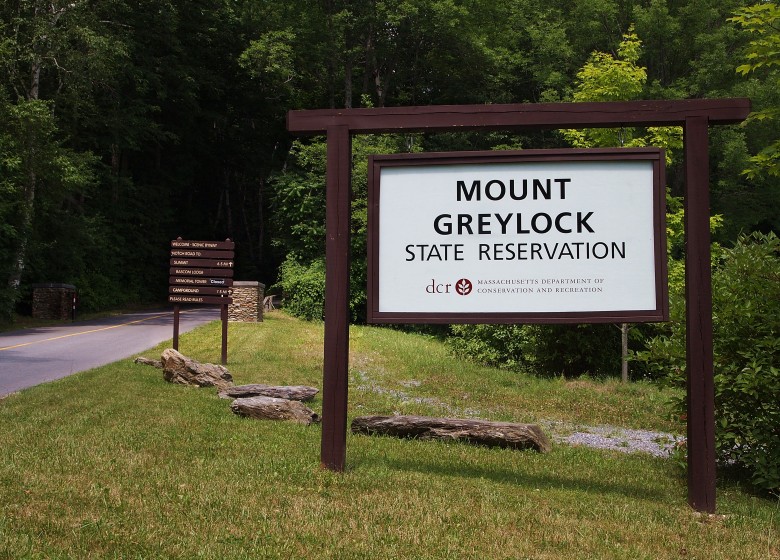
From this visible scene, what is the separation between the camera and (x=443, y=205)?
6.58 metres

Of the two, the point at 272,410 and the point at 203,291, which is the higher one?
the point at 203,291

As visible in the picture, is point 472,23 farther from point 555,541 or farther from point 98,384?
point 555,541

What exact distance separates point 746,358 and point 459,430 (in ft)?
11.1

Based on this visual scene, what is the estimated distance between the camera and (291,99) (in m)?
46.4

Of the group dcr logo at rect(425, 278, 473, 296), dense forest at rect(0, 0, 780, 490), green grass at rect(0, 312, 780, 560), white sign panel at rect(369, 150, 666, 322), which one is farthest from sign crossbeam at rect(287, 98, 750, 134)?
dense forest at rect(0, 0, 780, 490)

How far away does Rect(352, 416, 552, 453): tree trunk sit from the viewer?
9.23 m

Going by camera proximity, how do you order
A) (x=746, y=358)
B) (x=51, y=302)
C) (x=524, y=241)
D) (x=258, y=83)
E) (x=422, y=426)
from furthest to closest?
(x=258, y=83) → (x=51, y=302) → (x=422, y=426) → (x=746, y=358) → (x=524, y=241)

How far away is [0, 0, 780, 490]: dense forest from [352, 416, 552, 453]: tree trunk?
1012 cm

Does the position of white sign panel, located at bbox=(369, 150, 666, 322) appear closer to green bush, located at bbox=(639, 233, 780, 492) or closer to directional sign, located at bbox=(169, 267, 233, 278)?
green bush, located at bbox=(639, 233, 780, 492)

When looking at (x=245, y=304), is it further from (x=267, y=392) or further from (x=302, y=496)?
(x=302, y=496)

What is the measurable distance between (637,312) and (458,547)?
2681 mm

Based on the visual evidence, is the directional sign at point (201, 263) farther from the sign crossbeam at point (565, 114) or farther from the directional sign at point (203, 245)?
the sign crossbeam at point (565, 114)

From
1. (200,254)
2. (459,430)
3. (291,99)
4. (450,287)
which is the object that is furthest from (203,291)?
(291,99)

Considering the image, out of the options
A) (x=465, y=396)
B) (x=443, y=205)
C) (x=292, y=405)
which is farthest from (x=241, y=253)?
(x=443, y=205)
